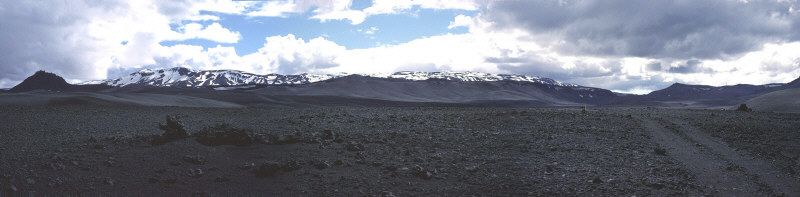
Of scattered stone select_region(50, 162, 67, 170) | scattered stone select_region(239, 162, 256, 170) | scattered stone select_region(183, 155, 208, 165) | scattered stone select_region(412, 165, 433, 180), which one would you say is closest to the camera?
scattered stone select_region(50, 162, 67, 170)

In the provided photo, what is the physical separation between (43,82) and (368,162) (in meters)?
149

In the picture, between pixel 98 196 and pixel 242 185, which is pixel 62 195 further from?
pixel 242 185

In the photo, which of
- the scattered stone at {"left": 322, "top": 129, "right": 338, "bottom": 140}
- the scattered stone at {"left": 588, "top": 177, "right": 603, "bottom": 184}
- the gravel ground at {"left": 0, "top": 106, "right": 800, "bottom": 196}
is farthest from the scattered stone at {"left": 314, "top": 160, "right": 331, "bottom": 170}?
the scattered stone at {"left": 588, "top": 177, "right": 603, "bottom": 184}

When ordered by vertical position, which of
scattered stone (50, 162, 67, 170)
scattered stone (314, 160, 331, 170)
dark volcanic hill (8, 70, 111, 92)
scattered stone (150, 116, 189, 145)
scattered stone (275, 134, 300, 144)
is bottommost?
scattered stone (314, 160, 331, 170)

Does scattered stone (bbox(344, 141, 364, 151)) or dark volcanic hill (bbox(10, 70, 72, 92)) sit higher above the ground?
dark volcanic hill (bbox(10, 70, 72, 92))

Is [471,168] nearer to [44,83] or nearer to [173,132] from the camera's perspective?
[173,132]

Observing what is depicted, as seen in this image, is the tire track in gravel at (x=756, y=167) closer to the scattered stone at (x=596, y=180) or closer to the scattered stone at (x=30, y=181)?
the scattered stone at (x=596, y=180)

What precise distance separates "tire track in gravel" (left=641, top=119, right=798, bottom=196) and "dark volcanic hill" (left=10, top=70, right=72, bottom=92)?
146 metres

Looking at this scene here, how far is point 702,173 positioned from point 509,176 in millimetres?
4507

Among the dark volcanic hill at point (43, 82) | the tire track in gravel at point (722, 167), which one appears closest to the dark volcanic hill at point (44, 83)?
the dark volcanic hill at point (43, 82)

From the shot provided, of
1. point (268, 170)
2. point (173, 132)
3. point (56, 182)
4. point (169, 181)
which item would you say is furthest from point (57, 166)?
point (268, 170)

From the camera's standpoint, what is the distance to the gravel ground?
43.5 ft

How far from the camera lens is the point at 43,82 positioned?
14288 cm

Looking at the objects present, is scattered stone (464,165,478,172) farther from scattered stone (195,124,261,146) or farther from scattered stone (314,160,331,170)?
scattered stone (195,124,261,146)
